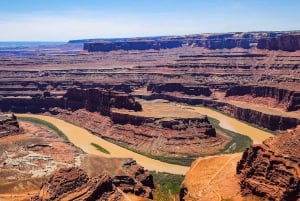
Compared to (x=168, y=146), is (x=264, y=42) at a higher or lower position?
higher

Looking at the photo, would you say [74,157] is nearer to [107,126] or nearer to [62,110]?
[107,126]

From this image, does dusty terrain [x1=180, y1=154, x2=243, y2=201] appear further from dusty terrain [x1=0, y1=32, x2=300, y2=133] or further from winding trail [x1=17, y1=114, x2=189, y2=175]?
dusty terrain [x1=0, y1=32, x2=300, y2=133]

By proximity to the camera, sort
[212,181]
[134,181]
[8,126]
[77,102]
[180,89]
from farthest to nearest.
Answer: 1. [180,89]
2. [77,102]
3. [8,126]
4. [134,181]
5. [212,181]

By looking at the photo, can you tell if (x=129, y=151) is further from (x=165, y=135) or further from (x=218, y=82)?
(x=218, y=82)

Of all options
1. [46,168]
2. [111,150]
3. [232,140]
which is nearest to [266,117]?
[232,140]

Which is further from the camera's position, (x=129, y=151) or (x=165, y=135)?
(x=129, y=151)

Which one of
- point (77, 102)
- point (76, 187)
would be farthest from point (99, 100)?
point (76, 187)
